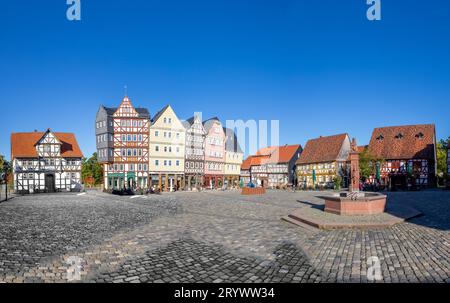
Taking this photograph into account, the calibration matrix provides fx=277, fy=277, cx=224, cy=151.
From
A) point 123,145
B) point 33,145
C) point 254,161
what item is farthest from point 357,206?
point 254,161

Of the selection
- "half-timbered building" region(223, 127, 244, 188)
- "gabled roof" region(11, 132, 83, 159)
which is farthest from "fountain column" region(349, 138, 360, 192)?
"gabled roof" region(11, 132, 83, 159)

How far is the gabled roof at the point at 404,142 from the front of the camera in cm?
4437

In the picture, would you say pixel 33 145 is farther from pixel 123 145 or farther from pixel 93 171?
pixel 93 171

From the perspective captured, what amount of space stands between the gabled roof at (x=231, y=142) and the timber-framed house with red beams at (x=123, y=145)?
1820 centimetres

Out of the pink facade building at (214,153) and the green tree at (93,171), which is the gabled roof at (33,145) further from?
the green tree at (93,171)

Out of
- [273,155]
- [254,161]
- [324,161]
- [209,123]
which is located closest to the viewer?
[324,161]

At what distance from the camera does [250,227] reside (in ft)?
35.1

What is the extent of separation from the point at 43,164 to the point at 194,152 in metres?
23.9

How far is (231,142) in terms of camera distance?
192 ft

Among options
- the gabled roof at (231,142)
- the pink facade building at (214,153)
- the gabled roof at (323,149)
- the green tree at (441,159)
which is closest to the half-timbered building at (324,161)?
the gabled roof at (323,149)

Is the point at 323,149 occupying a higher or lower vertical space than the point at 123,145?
lower

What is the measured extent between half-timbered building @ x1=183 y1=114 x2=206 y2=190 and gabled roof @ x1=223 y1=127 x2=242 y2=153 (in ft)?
23.0
